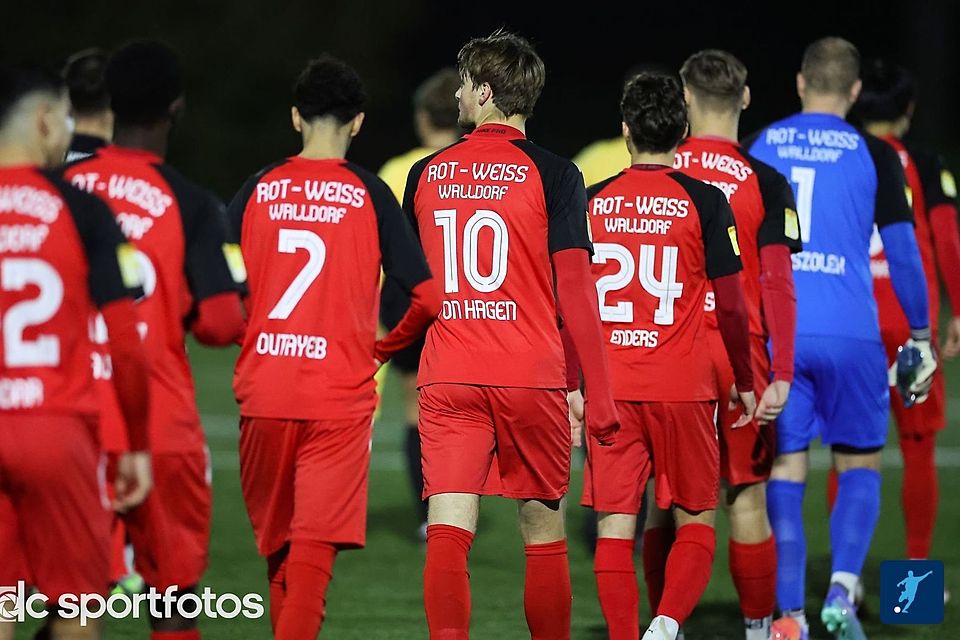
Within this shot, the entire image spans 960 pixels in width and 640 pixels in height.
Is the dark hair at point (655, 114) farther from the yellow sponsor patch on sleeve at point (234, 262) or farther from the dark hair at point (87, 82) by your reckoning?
the dark hair at point (87, 82)

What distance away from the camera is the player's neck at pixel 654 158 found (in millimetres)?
5949

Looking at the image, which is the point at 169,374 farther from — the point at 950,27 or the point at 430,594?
the point at 950,27

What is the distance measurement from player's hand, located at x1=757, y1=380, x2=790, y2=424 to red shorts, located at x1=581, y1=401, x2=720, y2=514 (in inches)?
12.9

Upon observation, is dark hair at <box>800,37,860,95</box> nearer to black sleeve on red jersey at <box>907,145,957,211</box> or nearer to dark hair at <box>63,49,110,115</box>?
black sleeve on red jersey at <box>907,145,957,211</box>

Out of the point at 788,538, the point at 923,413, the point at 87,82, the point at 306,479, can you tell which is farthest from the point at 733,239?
the point at 87,82

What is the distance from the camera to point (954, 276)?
7.61 meters

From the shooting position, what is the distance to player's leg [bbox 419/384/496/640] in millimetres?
5270

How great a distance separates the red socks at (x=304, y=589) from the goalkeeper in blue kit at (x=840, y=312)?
2192 millimetres

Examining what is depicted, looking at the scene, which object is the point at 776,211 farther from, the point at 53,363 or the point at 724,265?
the point at 53,363

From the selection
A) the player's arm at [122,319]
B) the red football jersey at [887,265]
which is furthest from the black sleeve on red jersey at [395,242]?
the red football jersey at [887,265]

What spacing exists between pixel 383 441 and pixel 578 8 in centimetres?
2413

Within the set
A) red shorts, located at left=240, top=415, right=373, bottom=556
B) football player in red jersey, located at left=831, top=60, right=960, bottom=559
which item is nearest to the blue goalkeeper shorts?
football player in red jersey, located at left=831, top=60, right=960, bottom=559

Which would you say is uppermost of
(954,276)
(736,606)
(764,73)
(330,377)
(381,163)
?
(764,73)

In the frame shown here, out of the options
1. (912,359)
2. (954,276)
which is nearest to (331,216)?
(912,359)
